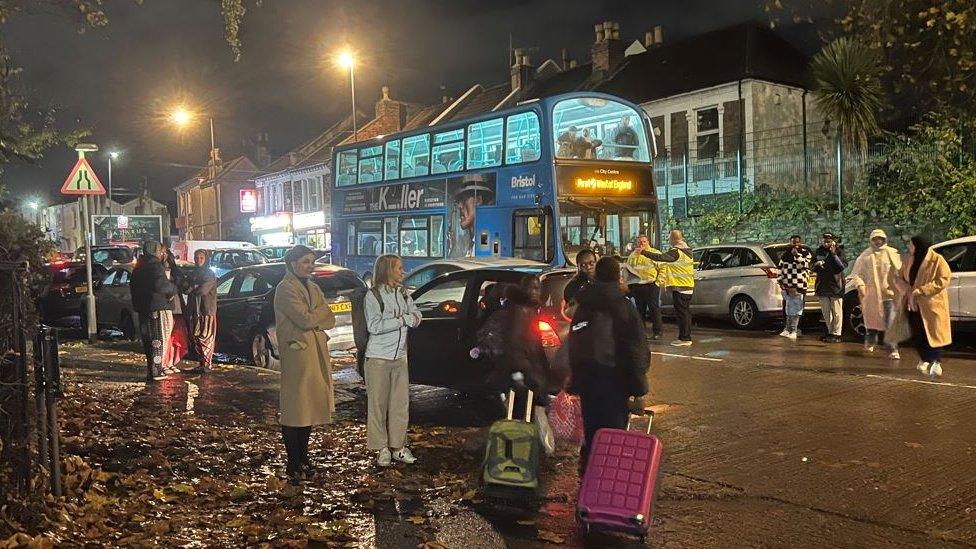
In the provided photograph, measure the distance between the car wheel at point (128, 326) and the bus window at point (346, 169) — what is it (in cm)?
669

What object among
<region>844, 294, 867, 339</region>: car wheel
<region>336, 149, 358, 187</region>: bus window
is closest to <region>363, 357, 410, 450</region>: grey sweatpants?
<region>844, 294, 867, 339</region>: car wheel

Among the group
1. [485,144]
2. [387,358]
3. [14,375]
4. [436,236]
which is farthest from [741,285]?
[14,375]

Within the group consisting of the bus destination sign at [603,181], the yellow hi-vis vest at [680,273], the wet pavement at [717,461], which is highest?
the bus destination sign at [603,181]

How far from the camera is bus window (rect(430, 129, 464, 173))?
56.7 ft

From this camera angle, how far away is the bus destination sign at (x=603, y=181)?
15156 millimetres

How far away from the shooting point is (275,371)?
38.6ft

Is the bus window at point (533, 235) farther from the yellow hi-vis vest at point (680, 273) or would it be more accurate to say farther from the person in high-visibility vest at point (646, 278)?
the yellow hi-vis vest at point (680, 273)

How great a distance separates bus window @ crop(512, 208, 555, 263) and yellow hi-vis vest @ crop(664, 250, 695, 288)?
2.31 m

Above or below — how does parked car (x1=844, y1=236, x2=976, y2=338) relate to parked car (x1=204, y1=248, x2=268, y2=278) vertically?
below

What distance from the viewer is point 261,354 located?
41.3 feet

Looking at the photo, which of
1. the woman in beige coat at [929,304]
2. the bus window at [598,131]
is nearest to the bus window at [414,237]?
the bus window at [598,131]

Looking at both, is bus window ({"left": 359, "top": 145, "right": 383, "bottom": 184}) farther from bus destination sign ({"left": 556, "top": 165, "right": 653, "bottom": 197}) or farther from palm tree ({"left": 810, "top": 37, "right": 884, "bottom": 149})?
palm tree ({"left": 810, "top": 37, "right": 884, "bottom": 149})

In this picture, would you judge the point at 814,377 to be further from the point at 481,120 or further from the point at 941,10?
the point at 481,120

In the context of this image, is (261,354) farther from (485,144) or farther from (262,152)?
(262,152)
